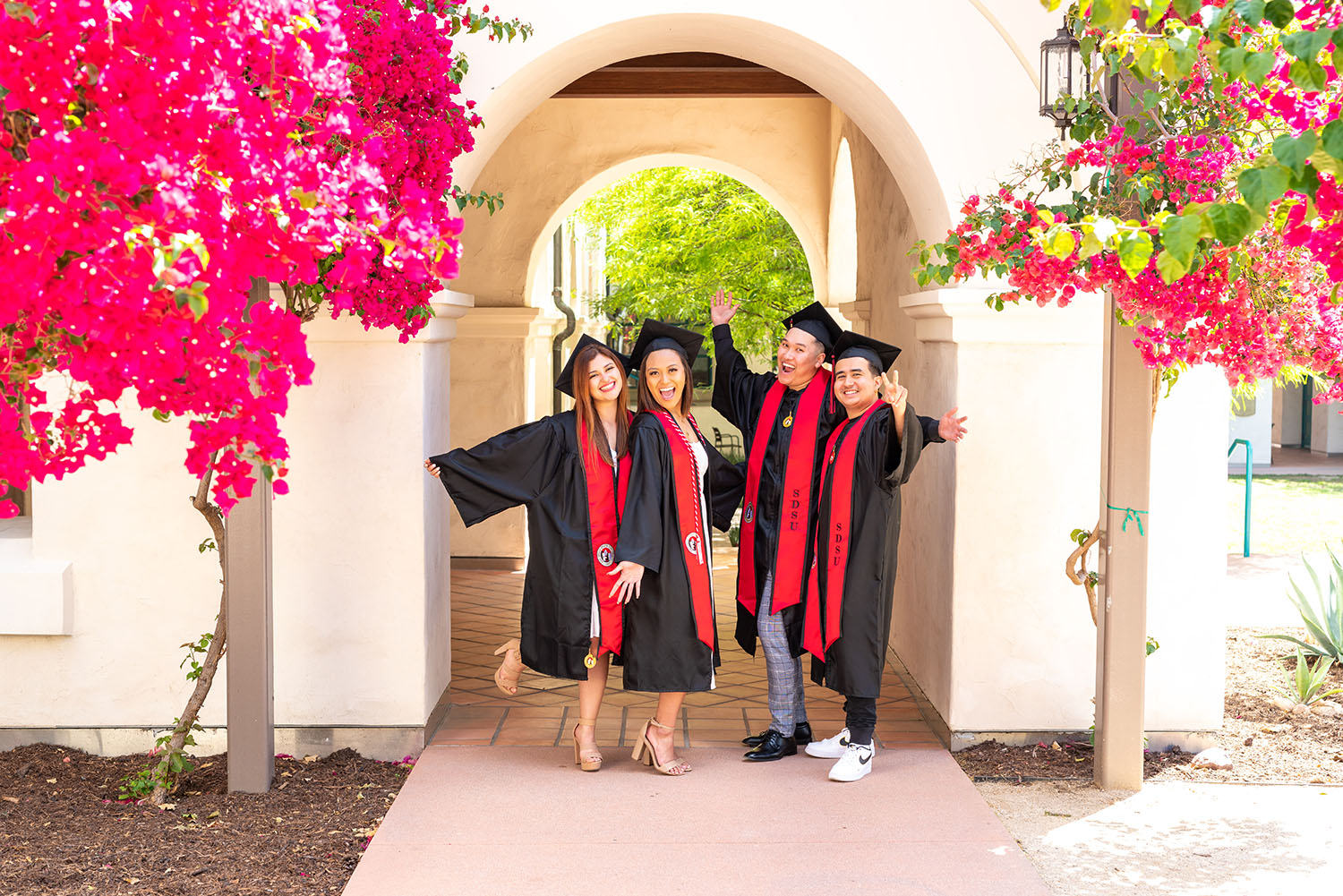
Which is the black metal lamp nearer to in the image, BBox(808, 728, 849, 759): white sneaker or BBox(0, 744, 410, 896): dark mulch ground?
BBox(808, 728, 849, 759): white sneaker

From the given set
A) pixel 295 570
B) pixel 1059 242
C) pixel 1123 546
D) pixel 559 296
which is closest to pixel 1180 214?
pixel 1059 242

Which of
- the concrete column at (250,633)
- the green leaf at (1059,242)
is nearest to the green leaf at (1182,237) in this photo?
the green leaf at (1059,242)

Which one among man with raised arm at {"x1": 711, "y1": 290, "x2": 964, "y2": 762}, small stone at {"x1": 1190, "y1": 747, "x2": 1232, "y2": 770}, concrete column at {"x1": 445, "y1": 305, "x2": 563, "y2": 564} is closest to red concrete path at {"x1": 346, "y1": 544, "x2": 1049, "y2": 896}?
man with raised arm at {"x1": 711, "y1": 290, "x2": 964, "y2": 762}

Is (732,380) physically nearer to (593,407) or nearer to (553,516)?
(593,407)

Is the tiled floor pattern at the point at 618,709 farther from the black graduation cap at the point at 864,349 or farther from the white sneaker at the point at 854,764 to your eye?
the black graduation cap at the point at 864,349

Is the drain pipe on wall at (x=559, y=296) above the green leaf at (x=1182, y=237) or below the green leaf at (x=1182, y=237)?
above

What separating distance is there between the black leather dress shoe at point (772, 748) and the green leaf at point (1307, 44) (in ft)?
11.0

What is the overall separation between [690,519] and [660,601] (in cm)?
31

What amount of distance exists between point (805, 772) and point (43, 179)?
3.32 m

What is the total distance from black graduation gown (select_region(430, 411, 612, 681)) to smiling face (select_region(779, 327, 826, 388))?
0.81 m

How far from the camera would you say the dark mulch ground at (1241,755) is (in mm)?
4477

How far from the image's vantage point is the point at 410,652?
15.3 ft

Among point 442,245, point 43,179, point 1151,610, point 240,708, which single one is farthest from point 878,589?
point 43,179

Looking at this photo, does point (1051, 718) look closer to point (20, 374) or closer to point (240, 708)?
point (240, 708)
